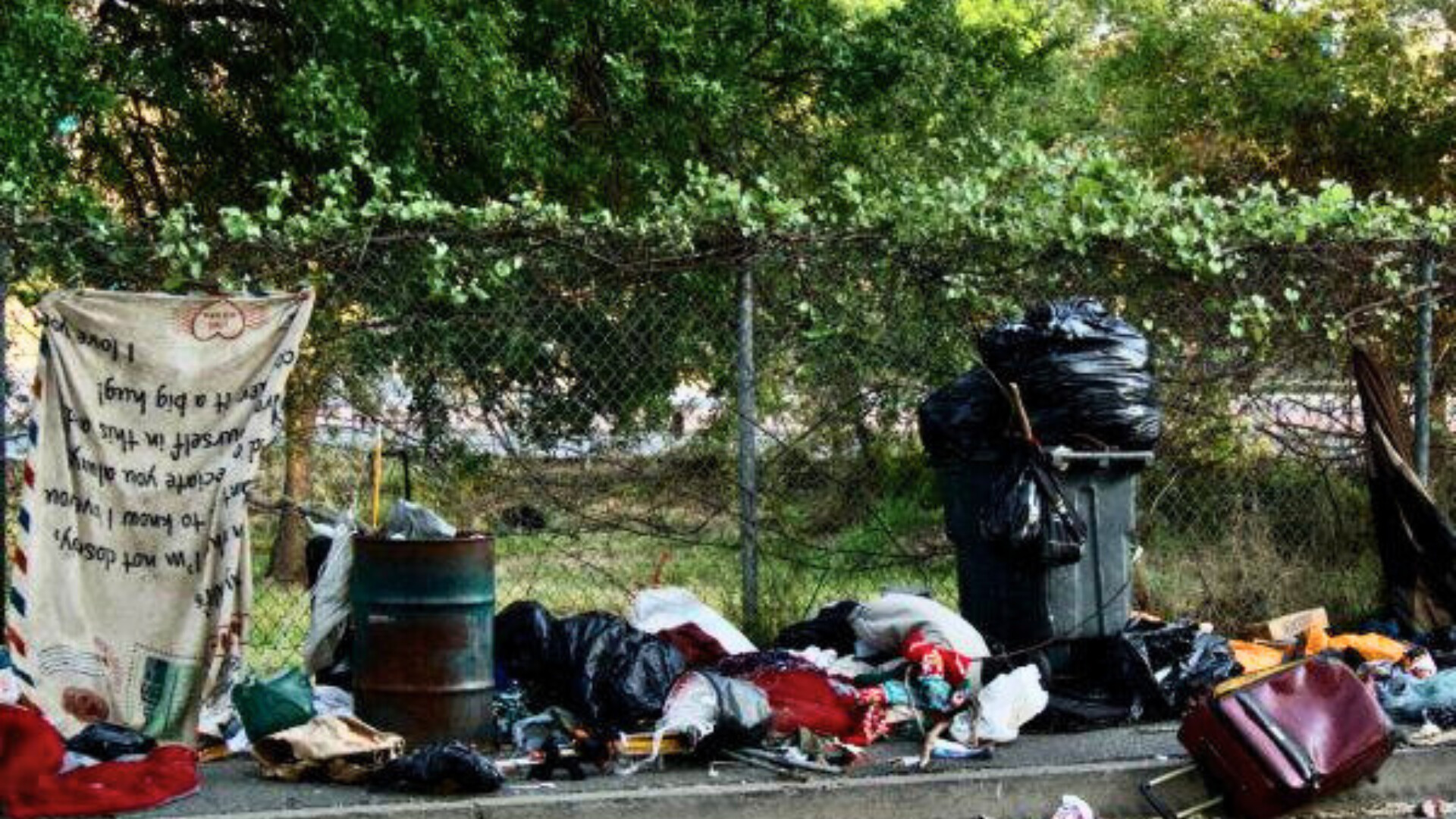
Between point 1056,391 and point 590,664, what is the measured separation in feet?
7.35

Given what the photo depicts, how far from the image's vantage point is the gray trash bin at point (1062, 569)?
7535 millimetres

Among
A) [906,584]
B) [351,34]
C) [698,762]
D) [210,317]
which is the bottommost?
[698,762]

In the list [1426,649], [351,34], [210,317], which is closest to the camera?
[210,317]

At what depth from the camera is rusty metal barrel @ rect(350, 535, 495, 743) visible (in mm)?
6730

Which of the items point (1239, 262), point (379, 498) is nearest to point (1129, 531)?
point (1239, 262)

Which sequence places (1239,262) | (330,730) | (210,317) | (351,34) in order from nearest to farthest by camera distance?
(330,730)
(210,317)
(1239,262)
(351,34)

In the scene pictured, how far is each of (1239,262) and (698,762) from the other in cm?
408

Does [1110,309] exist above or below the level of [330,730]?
above

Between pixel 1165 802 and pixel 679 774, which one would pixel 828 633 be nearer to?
pixel 679 774

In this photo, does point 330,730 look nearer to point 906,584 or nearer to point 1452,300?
point 906,584

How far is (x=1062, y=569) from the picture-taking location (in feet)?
24.7

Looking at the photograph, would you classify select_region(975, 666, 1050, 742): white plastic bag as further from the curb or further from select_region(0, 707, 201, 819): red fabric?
select_region(0, 707, 201, 819): red fabric

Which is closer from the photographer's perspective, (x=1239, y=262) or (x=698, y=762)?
(x=698, y=762)

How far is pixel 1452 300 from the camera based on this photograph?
9367 millimetres
